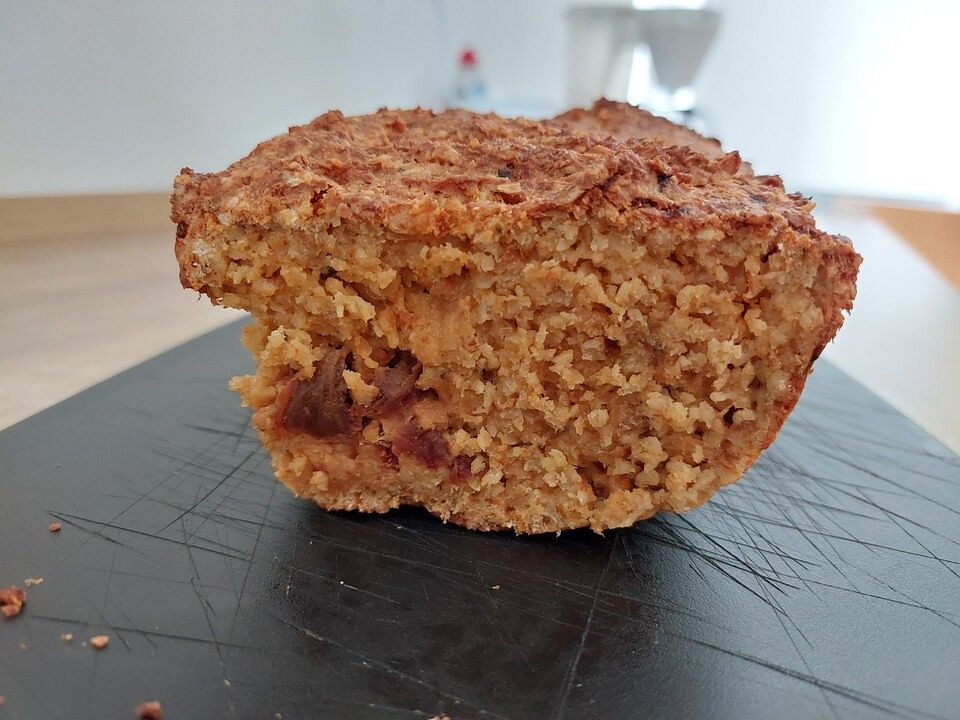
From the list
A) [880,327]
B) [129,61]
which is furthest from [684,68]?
[129,61]

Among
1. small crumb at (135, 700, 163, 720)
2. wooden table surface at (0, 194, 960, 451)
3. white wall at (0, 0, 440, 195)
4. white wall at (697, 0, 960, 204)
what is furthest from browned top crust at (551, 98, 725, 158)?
white wall at (697, 0, 960, 204)

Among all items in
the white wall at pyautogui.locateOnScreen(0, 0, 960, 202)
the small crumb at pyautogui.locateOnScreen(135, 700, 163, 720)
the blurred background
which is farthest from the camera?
the white wall at pyautogui.locateOnScreen(0, 0, 960, 202)

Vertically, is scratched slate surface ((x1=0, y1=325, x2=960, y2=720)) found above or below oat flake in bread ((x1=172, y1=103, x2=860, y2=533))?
below

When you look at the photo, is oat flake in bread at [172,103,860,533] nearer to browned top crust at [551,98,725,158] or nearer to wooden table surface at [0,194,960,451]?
browned top crust at [551,98,725,158]

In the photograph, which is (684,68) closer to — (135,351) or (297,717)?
(135,351)

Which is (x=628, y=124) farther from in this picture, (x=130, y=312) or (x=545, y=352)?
(x=130, y=312)

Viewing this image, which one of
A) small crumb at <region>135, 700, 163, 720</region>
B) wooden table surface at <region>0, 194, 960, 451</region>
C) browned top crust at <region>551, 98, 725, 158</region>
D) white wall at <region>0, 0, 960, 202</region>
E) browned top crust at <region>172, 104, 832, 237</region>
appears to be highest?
white wall at <region>0, 0, 960, 202</region>

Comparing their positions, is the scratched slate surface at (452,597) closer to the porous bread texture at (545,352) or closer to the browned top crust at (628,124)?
the porous bread texture at (545,352)

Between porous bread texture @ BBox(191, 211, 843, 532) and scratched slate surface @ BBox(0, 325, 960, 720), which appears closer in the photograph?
scratched slate surface @ BBox(0, 325, 960, 720)
